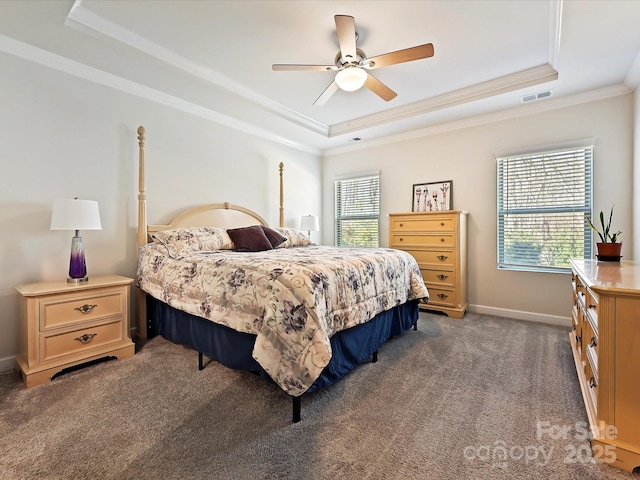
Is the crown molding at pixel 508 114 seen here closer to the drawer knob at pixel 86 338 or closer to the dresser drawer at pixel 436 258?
the dresser drawer at pixel 436 258

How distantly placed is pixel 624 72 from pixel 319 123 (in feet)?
10.7

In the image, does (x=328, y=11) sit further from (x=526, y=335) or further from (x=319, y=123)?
(x=526, y=335)

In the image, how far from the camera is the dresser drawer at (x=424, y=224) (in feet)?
12.0

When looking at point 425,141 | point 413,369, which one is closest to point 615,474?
point 413,369

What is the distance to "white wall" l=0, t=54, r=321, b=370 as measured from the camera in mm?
2361

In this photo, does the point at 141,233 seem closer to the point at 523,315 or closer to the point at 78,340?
the point at 78,340

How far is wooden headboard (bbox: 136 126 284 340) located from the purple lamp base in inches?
23.7

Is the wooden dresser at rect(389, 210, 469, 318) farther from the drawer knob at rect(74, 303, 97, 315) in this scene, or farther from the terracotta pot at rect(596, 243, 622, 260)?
the drawer knob at rect(74, 303, 97, 315)

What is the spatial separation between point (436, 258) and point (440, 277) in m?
0.24

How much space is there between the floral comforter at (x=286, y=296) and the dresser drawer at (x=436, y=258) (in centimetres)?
116

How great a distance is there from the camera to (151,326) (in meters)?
2.94

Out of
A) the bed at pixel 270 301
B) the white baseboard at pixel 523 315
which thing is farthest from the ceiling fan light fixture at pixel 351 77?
the white baseboard at pixel 523 315

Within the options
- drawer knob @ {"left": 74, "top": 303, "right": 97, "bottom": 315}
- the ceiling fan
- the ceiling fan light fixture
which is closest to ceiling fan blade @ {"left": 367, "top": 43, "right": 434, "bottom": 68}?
the ceiling fan

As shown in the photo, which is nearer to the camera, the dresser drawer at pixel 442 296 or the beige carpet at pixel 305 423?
the beige carpet at pixel 305 423
